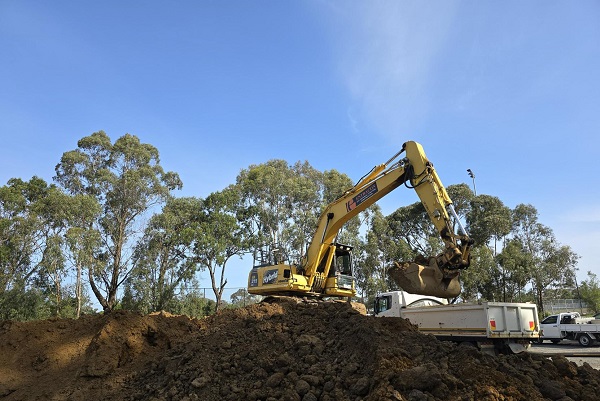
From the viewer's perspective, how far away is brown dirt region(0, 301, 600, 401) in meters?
5.19

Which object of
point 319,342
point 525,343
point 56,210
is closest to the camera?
point 319,342

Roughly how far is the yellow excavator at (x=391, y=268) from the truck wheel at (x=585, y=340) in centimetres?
1290

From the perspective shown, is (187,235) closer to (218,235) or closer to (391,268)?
(218,235)

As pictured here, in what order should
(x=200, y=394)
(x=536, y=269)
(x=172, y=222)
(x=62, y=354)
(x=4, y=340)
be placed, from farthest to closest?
(x=536, y=269) < (x=172, y=222) < (x=4, y=340) < (x=62, y=354) < (x=200, y=394)

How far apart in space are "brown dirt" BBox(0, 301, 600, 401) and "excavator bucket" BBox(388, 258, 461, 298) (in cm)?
166

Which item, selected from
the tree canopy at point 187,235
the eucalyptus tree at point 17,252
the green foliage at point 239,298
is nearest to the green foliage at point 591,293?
the tree canopy at point 187,235

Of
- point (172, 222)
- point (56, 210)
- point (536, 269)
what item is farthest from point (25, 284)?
point (536, 269)

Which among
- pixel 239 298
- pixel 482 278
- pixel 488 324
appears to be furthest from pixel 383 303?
pixel 482 278

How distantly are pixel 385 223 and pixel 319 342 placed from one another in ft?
98.2

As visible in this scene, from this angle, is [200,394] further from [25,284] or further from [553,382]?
[25,284]

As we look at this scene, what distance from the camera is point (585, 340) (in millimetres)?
18766

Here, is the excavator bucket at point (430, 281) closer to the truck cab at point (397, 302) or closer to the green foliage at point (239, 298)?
the truck cab at point (397, 302)

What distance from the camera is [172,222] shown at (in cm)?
2966

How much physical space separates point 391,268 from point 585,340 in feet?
48.0
